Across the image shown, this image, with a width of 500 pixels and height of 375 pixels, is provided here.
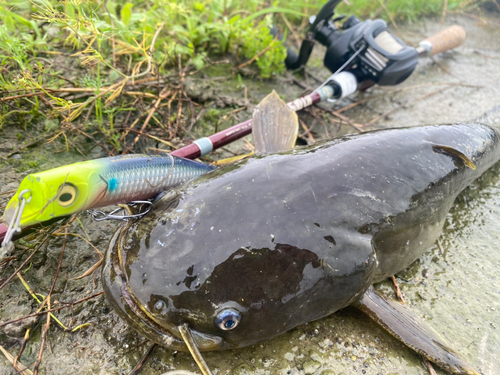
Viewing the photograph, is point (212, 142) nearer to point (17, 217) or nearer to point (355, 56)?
point (17, 217)

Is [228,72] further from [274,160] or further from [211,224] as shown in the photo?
[211,224]

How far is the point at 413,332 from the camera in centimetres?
188

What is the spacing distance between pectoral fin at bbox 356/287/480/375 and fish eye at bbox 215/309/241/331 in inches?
31.7

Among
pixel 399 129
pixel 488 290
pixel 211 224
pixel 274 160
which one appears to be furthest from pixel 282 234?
pixel 488 290

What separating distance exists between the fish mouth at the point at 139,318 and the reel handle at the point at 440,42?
4.19 metres

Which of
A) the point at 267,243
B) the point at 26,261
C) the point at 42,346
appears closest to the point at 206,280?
the point at 267,243

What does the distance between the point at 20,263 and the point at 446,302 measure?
2811 millimetres

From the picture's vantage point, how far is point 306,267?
64.4 inches

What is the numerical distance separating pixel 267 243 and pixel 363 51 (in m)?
2.71

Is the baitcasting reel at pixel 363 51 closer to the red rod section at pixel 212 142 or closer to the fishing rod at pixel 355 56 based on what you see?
the fishing rod at pixel 355 56

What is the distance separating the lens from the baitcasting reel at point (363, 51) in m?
3.31

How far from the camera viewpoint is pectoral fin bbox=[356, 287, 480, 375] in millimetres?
1824

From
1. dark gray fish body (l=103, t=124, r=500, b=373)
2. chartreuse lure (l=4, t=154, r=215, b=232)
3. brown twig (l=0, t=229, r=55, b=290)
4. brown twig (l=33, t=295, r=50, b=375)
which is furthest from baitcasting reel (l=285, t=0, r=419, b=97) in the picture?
brown twig (l=33, t=295, r=50, b=375)

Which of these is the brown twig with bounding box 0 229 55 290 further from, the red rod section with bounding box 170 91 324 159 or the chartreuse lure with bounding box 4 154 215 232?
the red rod section with bounding box 170 91 324 159
